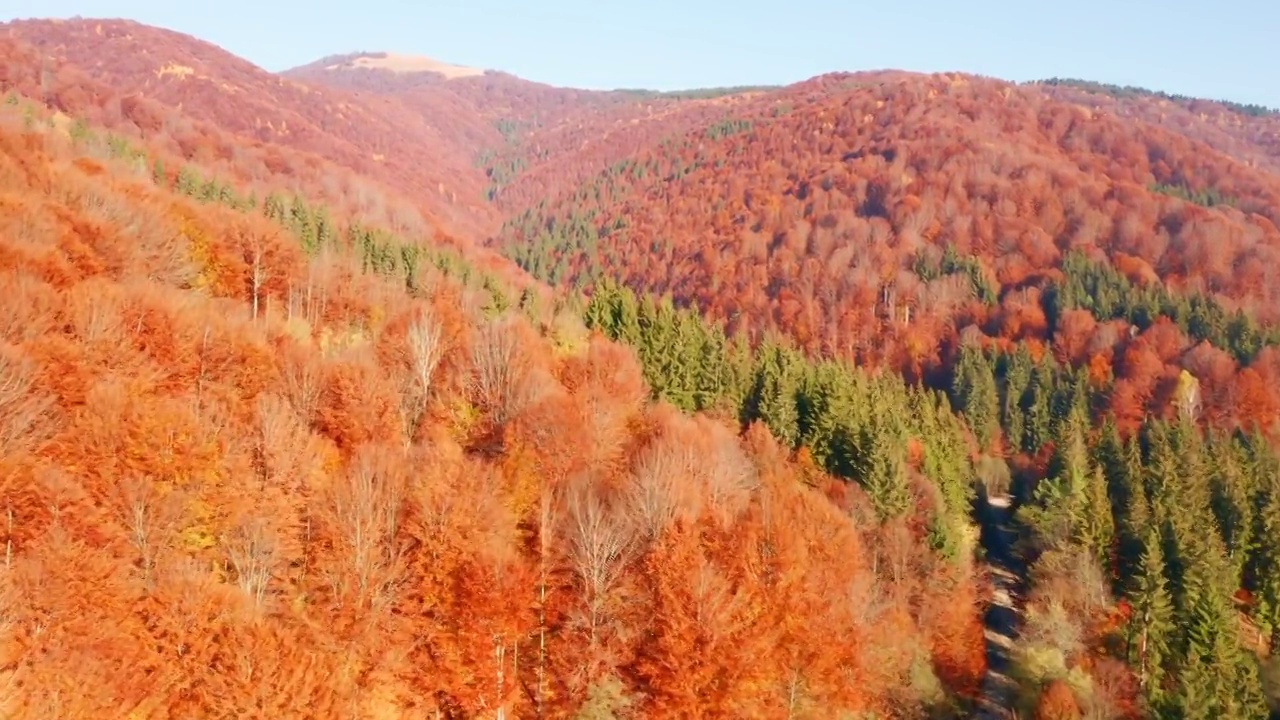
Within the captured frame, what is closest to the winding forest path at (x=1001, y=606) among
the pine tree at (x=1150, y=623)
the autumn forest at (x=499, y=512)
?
A: the autumn forest at (x=499, y=512)

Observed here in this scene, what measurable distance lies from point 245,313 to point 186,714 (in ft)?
95.5

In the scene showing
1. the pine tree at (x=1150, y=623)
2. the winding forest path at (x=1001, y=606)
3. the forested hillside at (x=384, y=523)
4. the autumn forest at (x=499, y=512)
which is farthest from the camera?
the winding forest path at (x=1001, y=606)

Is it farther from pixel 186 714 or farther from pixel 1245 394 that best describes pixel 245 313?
pixel 1245 394

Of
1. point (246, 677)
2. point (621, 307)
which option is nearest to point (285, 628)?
point (246, 677)

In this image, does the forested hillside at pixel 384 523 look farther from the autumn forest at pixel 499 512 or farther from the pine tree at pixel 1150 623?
the pine tree at pixel 1150 623

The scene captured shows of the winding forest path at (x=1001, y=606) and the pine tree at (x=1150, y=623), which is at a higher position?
the pine tree at (x=1150, y=623)

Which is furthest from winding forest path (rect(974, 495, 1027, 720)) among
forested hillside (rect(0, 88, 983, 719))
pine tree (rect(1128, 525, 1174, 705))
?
pine tree (rect(1128, 525, 1174, 705))

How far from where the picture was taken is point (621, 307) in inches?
2495

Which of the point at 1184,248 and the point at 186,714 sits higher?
the point at 1184,248

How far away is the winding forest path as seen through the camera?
4706cm

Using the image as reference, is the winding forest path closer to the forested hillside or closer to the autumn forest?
the autumn forest

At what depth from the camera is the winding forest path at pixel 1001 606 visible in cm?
4706

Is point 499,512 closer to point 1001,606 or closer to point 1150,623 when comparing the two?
point 1150,623

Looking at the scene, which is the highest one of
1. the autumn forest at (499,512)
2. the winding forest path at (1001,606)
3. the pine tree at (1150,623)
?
A: the autumn forest at (499,512)
